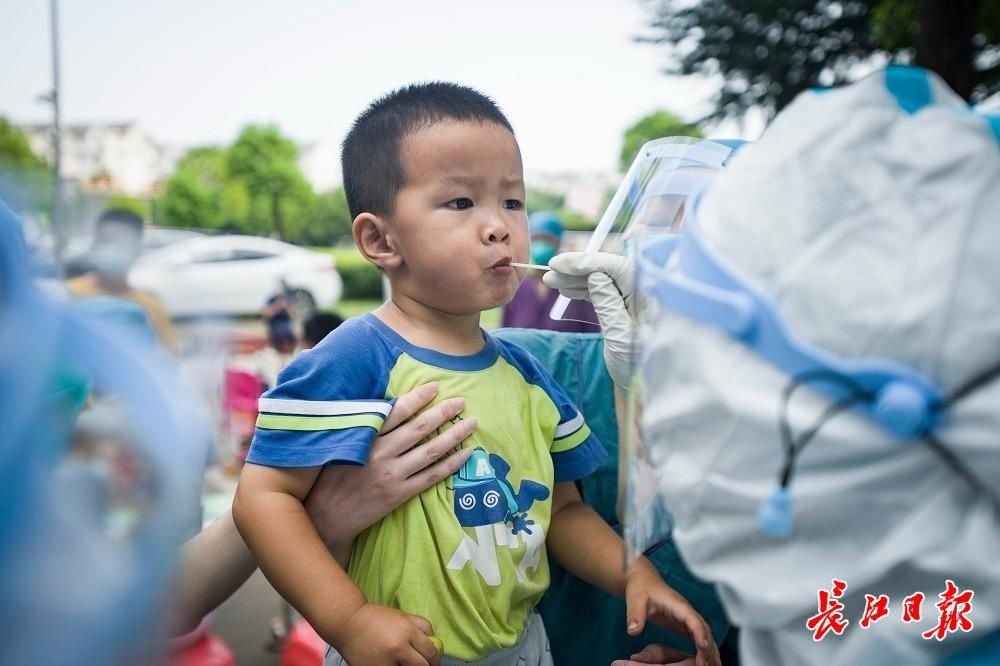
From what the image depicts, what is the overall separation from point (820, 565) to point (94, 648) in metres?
0.62

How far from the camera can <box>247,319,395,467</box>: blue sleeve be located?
122 cm

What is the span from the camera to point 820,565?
73 centimetres

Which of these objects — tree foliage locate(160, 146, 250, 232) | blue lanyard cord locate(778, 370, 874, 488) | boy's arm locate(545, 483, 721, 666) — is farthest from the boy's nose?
tree foliage locate(160, 146, 250, 232)

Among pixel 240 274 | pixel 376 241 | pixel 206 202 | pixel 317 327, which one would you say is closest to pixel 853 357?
pixel 376 241

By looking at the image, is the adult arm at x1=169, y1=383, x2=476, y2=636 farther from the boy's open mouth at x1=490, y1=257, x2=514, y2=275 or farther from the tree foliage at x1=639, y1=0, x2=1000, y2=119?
the tree foliage at x1=639, y1=0, x2=1000, y2=119

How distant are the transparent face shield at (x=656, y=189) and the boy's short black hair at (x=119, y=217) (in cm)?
444

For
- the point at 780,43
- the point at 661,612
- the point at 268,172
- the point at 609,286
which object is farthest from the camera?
the point at 268,172

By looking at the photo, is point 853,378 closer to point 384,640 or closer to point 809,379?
point 809,379

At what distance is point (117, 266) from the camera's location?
4.80m

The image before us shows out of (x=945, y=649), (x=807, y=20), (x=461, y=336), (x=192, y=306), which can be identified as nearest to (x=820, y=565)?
(x=945, y=649)

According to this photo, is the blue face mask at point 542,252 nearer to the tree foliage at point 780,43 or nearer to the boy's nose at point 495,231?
the boy's nose at point 495,231

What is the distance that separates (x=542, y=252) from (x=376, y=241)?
4.13 m

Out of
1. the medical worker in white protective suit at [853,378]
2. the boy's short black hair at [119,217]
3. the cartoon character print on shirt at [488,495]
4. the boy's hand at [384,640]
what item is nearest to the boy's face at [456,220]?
the cartoon character print on shirt at [488,495]

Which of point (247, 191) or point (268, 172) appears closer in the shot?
point (268, 172)
